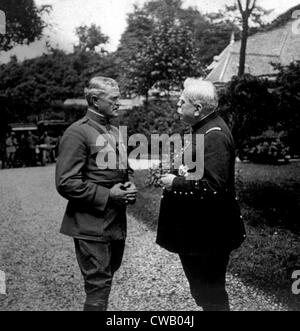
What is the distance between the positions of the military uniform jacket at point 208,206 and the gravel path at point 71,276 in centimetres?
114

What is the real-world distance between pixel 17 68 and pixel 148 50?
15.7 metres

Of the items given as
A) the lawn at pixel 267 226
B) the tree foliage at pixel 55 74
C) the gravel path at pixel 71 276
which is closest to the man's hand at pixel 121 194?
the gravel path at pixel 71 276

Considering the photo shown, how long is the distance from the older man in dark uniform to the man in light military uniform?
0.33 meters

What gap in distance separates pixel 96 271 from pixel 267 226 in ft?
15.5

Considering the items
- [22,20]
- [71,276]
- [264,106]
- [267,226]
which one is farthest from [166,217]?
[22,20]

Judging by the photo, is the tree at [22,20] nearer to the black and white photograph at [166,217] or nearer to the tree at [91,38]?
the black and white photograph at [166,217]

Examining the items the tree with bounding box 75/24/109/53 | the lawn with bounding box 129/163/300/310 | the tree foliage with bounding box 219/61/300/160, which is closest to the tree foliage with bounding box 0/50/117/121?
the tree with bounding box 75/24/109/53

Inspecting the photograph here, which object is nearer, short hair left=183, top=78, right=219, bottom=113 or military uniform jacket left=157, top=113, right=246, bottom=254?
military uniform jacket left=157, top=113, right=246, bottom=254

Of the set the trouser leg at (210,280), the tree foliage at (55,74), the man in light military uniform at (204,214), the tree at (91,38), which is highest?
the tree at (91,38)

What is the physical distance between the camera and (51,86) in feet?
138

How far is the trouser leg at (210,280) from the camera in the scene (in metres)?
3.23

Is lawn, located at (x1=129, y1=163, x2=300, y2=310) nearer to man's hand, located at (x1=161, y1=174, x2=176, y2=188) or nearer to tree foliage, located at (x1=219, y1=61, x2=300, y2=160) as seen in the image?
tree foliage, located at (x1=219, y1=61, x2=300, y2=160)

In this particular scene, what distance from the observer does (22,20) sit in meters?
14.7

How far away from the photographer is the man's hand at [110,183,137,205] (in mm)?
3189
